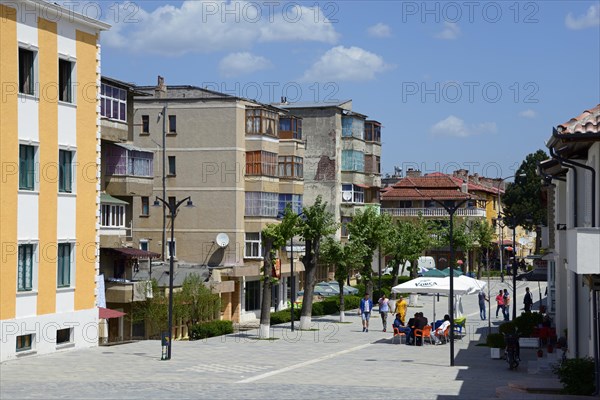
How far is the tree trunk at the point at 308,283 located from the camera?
4934 cm

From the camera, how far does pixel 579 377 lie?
2302 cm

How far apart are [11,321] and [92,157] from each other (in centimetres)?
740

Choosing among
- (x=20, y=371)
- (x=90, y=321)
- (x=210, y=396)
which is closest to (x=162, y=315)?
(x=90, y=321)

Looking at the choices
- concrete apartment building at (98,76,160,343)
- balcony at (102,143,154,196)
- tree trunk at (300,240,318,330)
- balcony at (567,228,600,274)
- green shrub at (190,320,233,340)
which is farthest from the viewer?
tree trunk at (300,240,318,330)

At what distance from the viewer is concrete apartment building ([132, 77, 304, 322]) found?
207 ft

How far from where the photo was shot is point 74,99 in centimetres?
3716

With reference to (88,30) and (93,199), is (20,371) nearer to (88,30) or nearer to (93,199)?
(93,199)

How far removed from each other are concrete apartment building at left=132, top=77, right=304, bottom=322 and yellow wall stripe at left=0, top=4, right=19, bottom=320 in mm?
28783

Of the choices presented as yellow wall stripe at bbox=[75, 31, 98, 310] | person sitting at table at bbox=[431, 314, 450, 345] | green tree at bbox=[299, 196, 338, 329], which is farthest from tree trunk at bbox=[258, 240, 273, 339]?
yellow wall stripe at bbox=[75, 31, 98, 310]

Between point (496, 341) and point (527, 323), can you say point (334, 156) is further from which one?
point (496, 341)

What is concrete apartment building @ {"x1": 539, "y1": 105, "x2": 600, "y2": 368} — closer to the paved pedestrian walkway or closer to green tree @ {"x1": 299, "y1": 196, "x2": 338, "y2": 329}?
the paved pedestrian walkway

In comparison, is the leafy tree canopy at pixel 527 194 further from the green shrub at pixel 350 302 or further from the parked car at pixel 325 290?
the green shrub at pixel 350 302

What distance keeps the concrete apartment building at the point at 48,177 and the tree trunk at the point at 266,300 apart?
26.2 ft

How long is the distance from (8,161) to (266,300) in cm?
1457
